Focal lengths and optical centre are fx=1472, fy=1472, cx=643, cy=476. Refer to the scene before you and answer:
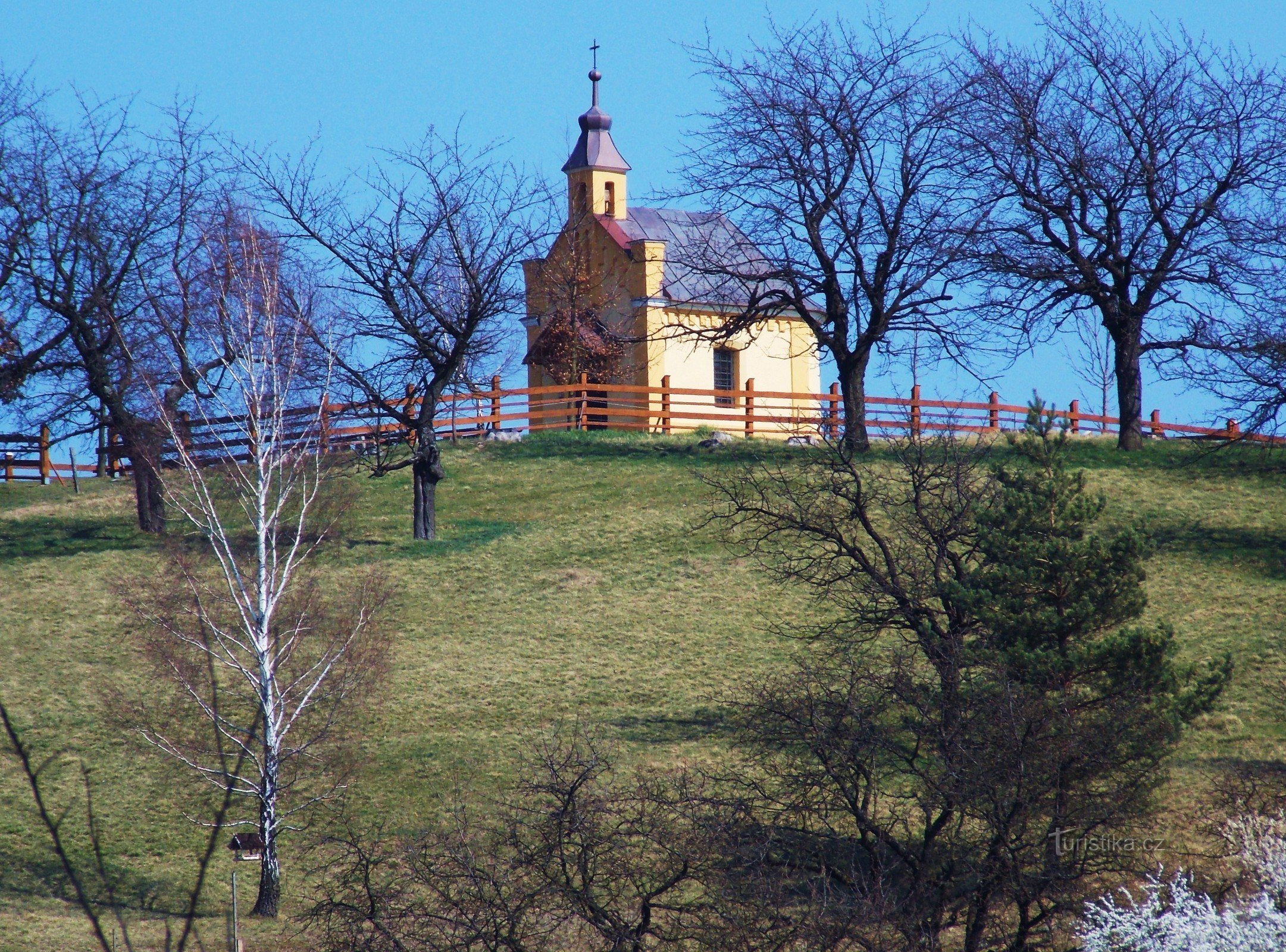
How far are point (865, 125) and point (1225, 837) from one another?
22883 mm

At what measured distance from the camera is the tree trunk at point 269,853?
51.3ft

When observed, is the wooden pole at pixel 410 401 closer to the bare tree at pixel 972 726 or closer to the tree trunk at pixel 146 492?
the tree trunk at pixel 146 492

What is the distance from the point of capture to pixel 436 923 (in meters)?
11.7

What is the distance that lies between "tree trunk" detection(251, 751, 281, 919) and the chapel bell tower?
31339mm

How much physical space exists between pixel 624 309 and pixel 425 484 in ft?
54.3

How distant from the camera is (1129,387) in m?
34.8

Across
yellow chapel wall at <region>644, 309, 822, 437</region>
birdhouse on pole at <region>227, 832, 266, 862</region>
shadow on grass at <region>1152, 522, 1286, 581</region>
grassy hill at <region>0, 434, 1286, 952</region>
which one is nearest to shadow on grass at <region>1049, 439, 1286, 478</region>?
grassy hill at <region>0, 434, 1286, 952</region>

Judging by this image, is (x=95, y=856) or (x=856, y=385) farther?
(x=856, y=385)

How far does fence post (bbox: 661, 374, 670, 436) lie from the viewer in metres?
36.5

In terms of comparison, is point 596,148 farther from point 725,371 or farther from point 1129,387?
point 1129,387

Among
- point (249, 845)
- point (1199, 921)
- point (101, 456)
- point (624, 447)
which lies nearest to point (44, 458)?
point (101, 456)

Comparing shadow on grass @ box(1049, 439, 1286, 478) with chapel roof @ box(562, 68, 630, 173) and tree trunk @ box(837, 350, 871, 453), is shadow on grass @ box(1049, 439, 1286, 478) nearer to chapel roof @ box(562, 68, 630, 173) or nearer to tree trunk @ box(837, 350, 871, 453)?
tree trunk @ box(837, 350, 871, 453)

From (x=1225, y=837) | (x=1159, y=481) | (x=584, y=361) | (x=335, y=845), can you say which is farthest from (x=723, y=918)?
(x=584, y=361)

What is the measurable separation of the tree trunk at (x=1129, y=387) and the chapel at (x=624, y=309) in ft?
29.4
